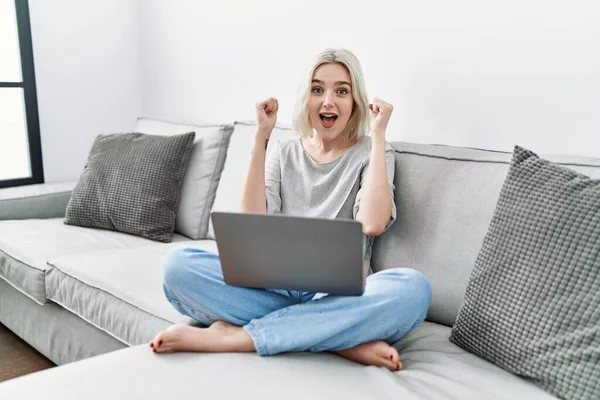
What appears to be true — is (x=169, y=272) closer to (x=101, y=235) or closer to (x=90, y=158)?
(x=101, y=235)

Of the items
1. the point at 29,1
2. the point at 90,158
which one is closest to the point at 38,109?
the point at 29,1

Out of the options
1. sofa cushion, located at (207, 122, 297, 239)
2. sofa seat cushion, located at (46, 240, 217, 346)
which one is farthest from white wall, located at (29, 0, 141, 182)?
sofa seat cushion, located at (46, 240, 217, 346)

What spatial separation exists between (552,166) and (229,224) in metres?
0.70

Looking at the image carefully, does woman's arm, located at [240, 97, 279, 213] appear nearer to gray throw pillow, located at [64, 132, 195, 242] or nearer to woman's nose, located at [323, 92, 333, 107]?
woman's nose, located at [323, 92, 333, 107]

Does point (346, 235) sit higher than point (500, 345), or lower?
higher

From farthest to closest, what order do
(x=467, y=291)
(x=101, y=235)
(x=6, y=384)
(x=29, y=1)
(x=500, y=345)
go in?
(x=29, y=1) < (x=101, y=235) < (x=467, y=291) < (x=500, y=345) < (x=6, y=384)


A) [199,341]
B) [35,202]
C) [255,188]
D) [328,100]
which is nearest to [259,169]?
[255,188]

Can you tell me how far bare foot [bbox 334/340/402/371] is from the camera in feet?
4.16

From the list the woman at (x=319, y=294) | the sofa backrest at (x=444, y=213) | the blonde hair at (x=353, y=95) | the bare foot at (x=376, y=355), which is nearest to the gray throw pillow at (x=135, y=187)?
the woman at (x=319, y=294)

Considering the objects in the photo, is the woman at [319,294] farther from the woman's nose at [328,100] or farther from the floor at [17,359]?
the floor at [17,359]

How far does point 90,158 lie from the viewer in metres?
2.56

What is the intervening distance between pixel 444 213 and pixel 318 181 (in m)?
0.39

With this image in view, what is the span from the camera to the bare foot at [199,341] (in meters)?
1.28

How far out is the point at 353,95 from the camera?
1.80 m
